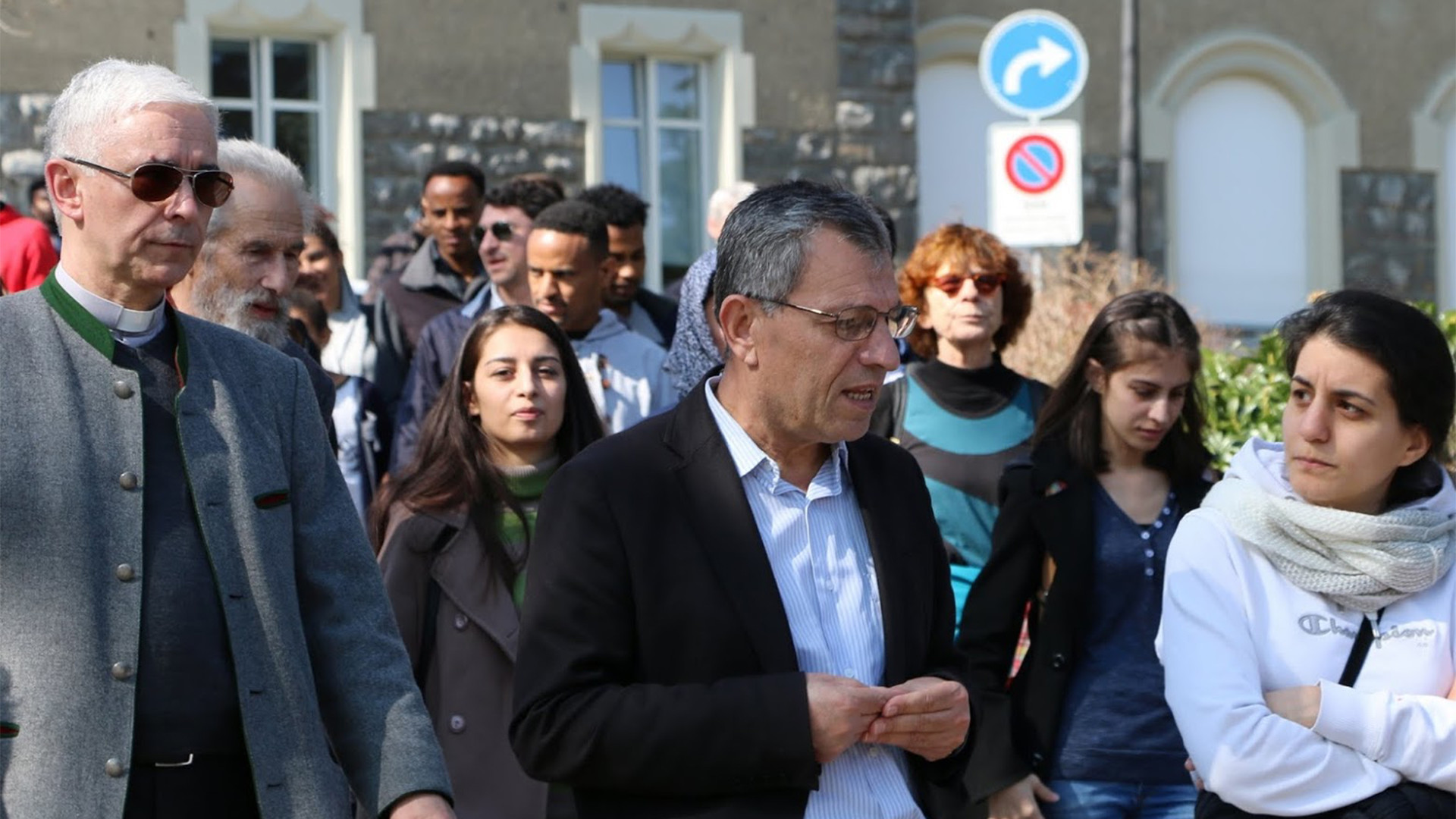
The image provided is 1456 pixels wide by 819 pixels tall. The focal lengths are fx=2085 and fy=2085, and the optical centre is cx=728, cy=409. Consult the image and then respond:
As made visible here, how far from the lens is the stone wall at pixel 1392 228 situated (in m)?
18.5

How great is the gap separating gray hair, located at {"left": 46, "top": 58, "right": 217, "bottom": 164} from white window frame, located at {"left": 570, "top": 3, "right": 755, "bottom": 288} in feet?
37.2

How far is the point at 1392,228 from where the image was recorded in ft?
61.4

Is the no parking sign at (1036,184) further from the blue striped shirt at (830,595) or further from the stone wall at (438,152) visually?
the blue striped shirt at (830,595)


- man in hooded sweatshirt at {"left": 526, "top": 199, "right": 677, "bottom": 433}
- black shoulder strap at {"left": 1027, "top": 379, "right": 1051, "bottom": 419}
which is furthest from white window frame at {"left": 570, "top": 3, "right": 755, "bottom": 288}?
black shoulder strap at {"left": 1027, "top": 379, "right": 1051, "bottom": 419}

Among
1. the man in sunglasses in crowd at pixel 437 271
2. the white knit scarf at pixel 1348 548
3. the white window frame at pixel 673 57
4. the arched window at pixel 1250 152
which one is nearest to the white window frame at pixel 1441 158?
the arched window at pixel 1250 152

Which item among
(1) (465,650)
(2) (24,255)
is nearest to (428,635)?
(1) (465,650)

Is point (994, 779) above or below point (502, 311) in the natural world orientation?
below

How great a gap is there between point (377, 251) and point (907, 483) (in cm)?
1026

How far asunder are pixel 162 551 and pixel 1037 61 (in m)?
9.32

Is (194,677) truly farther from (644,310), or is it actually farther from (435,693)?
(644,310)

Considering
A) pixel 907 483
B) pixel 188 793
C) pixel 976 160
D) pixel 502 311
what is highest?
pixel 976 160

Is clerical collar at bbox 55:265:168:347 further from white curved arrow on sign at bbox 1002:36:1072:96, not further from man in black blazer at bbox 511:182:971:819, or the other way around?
white curved arrow on sign at bbox 1002:36:1072:96

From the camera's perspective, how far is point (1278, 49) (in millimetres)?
18000

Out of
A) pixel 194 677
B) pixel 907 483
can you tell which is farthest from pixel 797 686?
pixel 194 677
